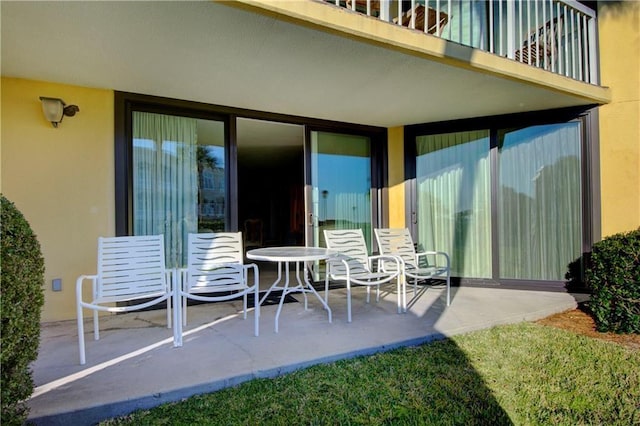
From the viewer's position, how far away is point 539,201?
4734mm

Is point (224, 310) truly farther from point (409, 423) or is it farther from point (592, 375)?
point (592, 375)

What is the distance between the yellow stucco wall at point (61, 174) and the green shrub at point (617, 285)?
4.88 metres

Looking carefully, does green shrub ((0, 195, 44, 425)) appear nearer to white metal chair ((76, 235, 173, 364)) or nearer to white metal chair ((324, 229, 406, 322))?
white metal chair ((76, 235, 173, 364))

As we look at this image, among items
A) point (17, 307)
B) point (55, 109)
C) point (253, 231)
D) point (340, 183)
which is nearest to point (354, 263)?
point (340, 183)

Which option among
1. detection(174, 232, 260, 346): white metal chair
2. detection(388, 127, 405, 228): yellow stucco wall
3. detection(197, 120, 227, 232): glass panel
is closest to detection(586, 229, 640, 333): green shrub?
detection(388, 127, 405, 228): yellow stucco wall

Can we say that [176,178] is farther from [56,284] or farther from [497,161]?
[497,161]

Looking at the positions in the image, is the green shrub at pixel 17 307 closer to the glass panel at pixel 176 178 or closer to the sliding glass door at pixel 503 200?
the glass panel at pixel 176 178

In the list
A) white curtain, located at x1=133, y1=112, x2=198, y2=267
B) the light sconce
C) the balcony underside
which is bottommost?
white curtain, located at x1=133, y1=112, x2=198, y2=267

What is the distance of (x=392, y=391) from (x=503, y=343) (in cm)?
128

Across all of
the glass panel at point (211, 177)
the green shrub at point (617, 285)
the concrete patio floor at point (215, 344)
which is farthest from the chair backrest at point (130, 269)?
the green shrub at point (617, 285)

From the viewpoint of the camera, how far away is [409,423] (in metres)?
1.80

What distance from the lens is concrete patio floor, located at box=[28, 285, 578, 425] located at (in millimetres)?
1968

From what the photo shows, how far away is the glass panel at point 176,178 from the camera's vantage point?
4000 millimetres

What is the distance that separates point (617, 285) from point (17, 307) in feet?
14.3
